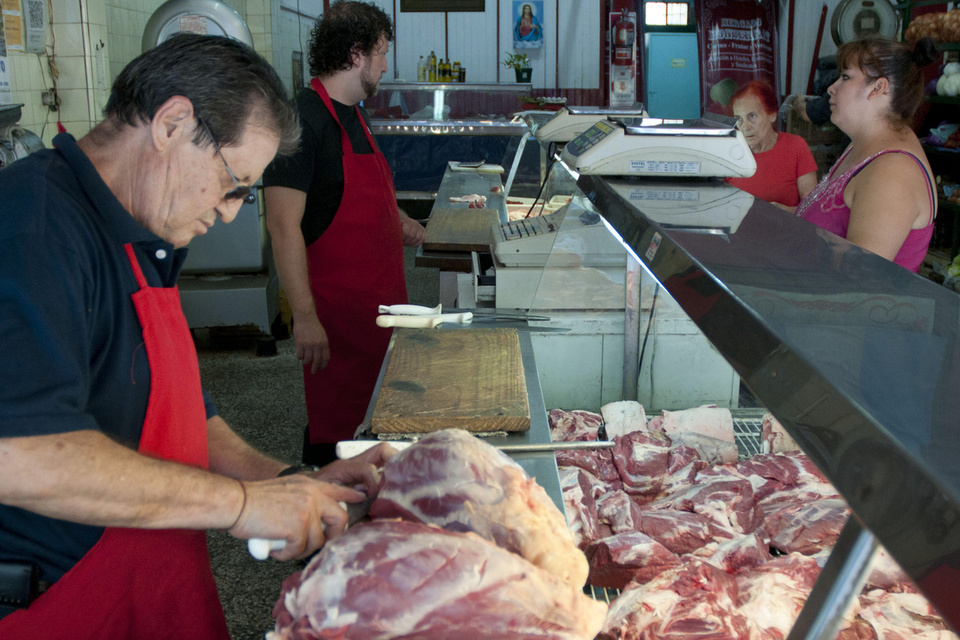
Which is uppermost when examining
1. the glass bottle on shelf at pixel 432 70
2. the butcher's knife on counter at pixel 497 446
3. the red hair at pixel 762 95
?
the glass bottle on shelf at pixel 432 70

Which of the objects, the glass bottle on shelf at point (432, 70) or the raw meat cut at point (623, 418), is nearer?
the raw meat cut at point (623, 418)

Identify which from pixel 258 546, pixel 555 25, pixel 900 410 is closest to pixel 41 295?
pixel 258 546

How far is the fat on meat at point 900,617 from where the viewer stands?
4.17 feet

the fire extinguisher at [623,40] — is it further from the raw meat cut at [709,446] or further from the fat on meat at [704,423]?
the raw meat cut at [709,446]

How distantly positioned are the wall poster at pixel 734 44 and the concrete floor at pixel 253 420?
5785 mm

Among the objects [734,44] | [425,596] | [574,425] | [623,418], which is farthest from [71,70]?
[734,44]

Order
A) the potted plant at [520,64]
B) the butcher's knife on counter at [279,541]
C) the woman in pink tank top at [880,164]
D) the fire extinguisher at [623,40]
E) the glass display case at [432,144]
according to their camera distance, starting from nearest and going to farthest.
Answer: the butcher's knife on counter at [279,541] < the woman in pink tank top at [880,164] < the glass display case at [432,144] < the fire extinguisher at [623,40] < the potted plant at [520,64]

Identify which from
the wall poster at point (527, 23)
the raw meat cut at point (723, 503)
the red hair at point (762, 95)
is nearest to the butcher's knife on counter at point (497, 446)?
the raw meat cut at point (723, 503)

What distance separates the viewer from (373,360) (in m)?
3.31

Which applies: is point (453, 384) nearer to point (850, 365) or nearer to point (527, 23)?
point (850, 365)

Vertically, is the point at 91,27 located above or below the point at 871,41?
above

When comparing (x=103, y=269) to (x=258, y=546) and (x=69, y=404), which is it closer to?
(x=69, y=404)

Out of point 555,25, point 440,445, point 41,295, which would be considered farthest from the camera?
point 555,25

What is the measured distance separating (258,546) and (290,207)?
1.96 m
